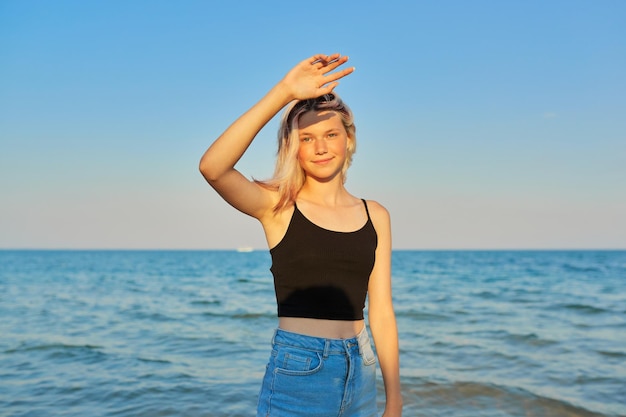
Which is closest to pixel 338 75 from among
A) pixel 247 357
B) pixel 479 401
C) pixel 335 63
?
pixel 335 63

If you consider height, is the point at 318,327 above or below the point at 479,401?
above

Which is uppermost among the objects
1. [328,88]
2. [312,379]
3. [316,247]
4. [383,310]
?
[328,88]

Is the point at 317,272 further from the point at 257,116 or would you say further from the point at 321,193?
the point at 257,116

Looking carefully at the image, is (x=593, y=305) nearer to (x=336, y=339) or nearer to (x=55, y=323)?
(x=55, y=323)

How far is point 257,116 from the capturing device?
2.55 metres

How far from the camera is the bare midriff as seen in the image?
274cm

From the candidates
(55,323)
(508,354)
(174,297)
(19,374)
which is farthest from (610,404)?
(174,297)

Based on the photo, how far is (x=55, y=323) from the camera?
1313 cm

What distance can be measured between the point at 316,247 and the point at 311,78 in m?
0.82

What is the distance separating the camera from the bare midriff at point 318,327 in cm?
274

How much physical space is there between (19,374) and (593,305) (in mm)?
14554

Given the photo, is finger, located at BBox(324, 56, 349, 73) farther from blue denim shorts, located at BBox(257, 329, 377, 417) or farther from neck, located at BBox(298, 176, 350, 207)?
blue denim shorts, located at BBox(257, 329, 377, 417)

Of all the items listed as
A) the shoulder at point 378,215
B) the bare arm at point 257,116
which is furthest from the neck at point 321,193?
the bare arm at point 257,116

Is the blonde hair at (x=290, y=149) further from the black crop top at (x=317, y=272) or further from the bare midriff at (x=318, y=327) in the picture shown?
the bare midriff at (x=318, y=327)
